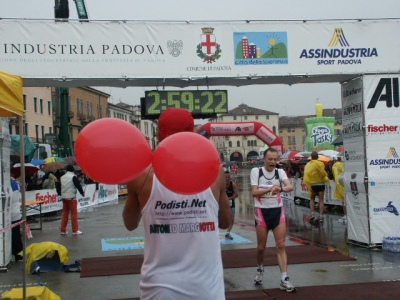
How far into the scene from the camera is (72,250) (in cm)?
1059

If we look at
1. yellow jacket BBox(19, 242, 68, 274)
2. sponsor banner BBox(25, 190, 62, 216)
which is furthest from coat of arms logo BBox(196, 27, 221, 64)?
sponsor banner BBox(25, 190, 62, 216)

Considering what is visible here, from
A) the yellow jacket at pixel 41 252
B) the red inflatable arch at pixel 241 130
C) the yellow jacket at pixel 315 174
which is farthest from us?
the red inflatable arch at pixel 241 130

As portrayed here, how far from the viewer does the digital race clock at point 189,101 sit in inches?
354

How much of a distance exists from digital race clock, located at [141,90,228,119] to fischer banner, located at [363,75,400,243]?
292 centimetres

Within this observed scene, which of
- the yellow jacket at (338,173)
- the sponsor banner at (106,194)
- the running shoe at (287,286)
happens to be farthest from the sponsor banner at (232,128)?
the sponsor banner at (106,194)

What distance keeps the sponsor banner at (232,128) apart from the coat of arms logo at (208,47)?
6.67 m

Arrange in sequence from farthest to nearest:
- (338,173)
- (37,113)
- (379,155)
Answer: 1. (37,113)
2. (338,173)
3. (379,155)

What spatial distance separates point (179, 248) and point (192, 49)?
22.8 feet

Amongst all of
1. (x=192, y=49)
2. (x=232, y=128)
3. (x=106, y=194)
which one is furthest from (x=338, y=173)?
(x=106, y=194)

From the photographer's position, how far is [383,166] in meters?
9.59

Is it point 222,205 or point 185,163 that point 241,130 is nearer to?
point 222,205

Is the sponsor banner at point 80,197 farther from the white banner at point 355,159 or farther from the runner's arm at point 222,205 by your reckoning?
the runner's arm at point 222,205

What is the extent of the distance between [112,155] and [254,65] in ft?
23.5

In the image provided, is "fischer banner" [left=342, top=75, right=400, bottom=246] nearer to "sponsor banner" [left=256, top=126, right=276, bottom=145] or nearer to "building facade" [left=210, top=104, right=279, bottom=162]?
"sponsor banner" [left=256, top=126, right=276, bottom=145]
